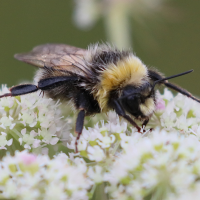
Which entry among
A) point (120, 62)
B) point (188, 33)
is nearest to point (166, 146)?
point (120, 62)

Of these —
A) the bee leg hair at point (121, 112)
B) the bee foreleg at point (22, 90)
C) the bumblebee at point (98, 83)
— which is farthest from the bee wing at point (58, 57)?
the bee leg hair at point (121, 112)

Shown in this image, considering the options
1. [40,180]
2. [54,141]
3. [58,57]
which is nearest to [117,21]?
[58,57]

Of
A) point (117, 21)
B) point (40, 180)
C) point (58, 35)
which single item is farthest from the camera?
point (58, 35)

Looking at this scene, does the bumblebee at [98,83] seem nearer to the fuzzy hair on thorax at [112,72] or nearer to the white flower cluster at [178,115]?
the fuzzy hair on thorax at [112,72]


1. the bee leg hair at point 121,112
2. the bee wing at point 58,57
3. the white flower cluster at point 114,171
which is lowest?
the white flower cluster at point 114,171

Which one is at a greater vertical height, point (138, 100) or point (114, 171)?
point (138, 100)

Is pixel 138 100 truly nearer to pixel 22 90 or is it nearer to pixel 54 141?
pixel 54 141
